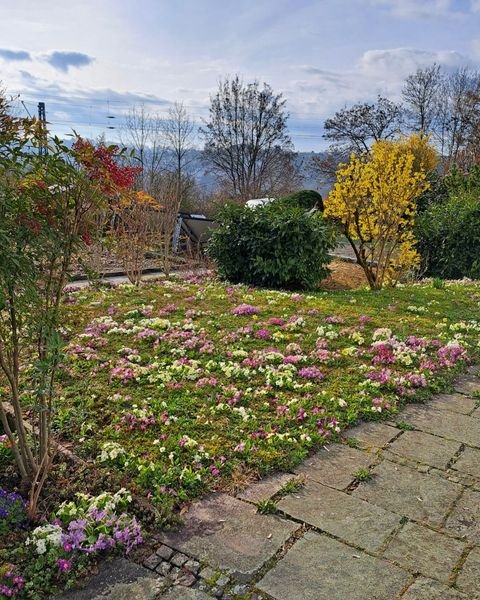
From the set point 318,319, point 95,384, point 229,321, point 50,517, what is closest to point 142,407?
point 95,384

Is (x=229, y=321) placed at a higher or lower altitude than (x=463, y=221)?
lower

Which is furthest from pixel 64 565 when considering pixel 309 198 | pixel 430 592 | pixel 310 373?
pixel 309 198

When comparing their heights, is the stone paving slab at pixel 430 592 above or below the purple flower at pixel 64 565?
below

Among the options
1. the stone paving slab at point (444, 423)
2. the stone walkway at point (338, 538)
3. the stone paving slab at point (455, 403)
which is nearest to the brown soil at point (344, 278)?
the stone paving slab at point (455, 403)

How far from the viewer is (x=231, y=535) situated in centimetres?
241

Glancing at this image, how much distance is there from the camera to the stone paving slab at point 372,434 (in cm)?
338

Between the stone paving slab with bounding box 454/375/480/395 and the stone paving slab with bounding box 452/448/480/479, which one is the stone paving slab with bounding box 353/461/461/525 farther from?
the stone paving slab with bounding box 454/375/480/395

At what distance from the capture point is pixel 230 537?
7.87 ft

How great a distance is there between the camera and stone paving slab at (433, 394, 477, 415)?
4.00 m

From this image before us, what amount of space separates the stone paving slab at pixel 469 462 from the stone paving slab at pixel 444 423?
118 mm

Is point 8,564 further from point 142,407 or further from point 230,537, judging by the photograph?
point 142,407

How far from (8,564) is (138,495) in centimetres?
71

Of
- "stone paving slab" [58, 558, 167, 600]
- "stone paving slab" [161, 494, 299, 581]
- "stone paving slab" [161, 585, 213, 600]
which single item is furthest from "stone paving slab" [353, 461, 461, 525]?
"stone paving slab" [58, 558, 167, 600]

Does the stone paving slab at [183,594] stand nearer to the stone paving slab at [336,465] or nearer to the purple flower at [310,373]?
the stone paving slab at [336,465]
